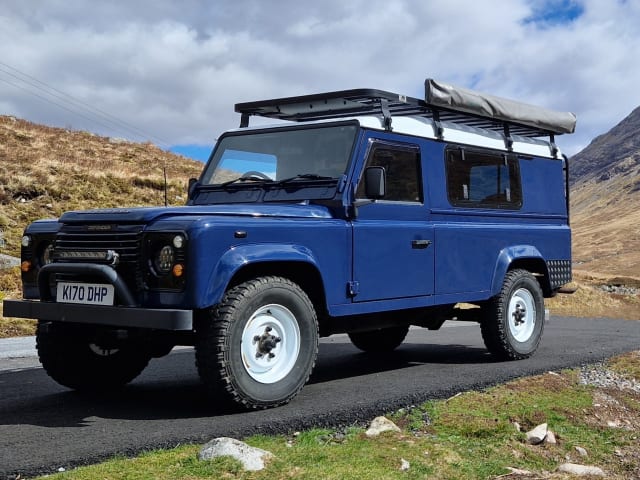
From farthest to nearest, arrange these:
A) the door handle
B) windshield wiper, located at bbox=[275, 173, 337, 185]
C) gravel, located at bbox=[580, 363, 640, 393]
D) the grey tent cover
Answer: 1. the grey tent cover
2. gravel, located at bbox=[580, 363, 640, 393]
3. the door handle
4. windshield wiper, located at bbox=[275, 173, 337, 185]

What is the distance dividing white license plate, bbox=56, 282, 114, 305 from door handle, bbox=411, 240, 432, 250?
2.85m

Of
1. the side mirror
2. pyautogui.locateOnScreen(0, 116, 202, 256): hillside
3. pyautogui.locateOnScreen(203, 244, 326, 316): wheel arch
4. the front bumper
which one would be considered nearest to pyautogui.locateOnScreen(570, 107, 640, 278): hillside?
pyautogui.locateOnScreen(0, 116, 202, 256): hillside

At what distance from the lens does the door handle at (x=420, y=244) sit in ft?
23.0

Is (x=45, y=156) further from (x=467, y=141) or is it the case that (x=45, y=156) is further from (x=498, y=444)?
(x=498, y=444)

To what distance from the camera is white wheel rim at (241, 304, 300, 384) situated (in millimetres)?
5516

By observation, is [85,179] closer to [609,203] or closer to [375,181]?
[375,181]

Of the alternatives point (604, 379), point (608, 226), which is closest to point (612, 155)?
point (608, 226)

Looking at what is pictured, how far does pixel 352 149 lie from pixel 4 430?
3.49 metres

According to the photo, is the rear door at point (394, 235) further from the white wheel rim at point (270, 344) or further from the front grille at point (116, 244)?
the front grille at point (116, 244)

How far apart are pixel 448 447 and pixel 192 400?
88.7 inches

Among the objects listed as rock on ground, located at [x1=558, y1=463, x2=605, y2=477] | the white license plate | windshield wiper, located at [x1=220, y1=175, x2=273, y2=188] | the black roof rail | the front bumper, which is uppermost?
the black roof rail

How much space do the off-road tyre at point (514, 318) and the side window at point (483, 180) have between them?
85 centimetres

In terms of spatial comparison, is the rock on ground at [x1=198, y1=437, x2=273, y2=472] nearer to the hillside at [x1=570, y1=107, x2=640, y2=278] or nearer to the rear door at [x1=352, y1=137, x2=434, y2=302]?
the rear door at [x1=352, y1=137, x2=434, y2=302]

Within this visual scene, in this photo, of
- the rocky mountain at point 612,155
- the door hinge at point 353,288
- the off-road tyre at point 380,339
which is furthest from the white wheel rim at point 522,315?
the rocky mountain at point 612,155
